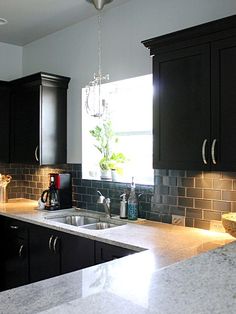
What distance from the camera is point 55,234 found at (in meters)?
2.81

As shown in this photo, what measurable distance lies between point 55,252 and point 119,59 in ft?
5.78

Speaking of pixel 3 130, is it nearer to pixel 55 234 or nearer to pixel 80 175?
pixel 80 175

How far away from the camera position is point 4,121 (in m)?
4.04

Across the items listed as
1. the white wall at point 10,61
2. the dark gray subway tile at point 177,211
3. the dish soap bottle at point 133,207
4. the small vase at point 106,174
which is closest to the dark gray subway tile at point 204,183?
the dark gray subway tile at point 177,211

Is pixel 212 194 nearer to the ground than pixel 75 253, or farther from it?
farther from it

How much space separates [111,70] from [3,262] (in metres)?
2.12

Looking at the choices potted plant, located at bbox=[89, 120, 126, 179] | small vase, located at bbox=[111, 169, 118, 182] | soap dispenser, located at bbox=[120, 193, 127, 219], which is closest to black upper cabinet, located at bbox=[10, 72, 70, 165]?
potted plant, located at bbox=[89, 120, 126, 179]

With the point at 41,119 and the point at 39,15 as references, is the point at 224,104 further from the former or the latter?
the point at 39,15

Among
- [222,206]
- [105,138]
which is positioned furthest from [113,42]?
[222,206]

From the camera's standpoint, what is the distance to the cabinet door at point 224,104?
6.93 ft

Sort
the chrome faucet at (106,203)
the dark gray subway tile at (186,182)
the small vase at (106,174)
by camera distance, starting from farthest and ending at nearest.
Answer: the small vase at (106,174) → the chrome faucet at (106,203) → the dark gray subway tile at (186,182)

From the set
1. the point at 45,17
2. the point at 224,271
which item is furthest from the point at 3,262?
the point at 224,271

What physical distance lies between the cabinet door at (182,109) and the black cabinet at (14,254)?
4.81 ft

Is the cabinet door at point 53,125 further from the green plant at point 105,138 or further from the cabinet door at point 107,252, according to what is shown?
the cabinet door at point 107,252
